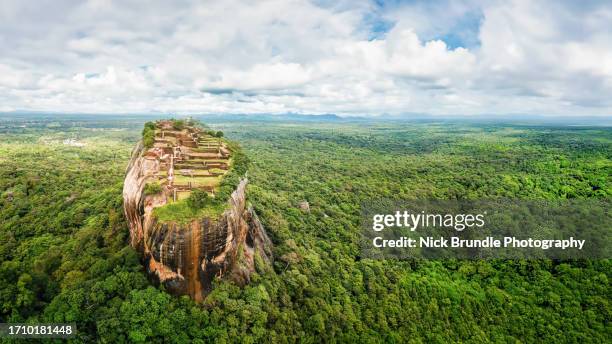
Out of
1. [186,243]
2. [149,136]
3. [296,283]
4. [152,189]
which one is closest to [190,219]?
[186,243]

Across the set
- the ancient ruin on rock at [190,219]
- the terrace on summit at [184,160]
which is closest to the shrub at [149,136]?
the ancient ruin on rock at [190,219]

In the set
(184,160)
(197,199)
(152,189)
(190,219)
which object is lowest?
(190,219)

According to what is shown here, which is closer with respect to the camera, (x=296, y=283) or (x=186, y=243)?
(x=186, y=243)

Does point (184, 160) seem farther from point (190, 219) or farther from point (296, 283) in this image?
point (296, 283)

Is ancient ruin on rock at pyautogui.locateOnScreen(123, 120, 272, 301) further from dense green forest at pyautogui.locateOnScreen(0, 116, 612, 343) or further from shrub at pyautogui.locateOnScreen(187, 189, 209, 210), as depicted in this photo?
dense green forest at pyautogui.locateOnScreen(0, 116, 612, 343)

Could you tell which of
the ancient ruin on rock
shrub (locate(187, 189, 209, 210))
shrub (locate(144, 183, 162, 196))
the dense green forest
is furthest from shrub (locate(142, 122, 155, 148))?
shrub (locate(187, 189, 209, 210))

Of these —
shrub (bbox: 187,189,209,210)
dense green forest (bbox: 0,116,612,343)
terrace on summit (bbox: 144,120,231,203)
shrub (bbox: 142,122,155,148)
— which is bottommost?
dense green forest (bbox: 0,116,612,343)
